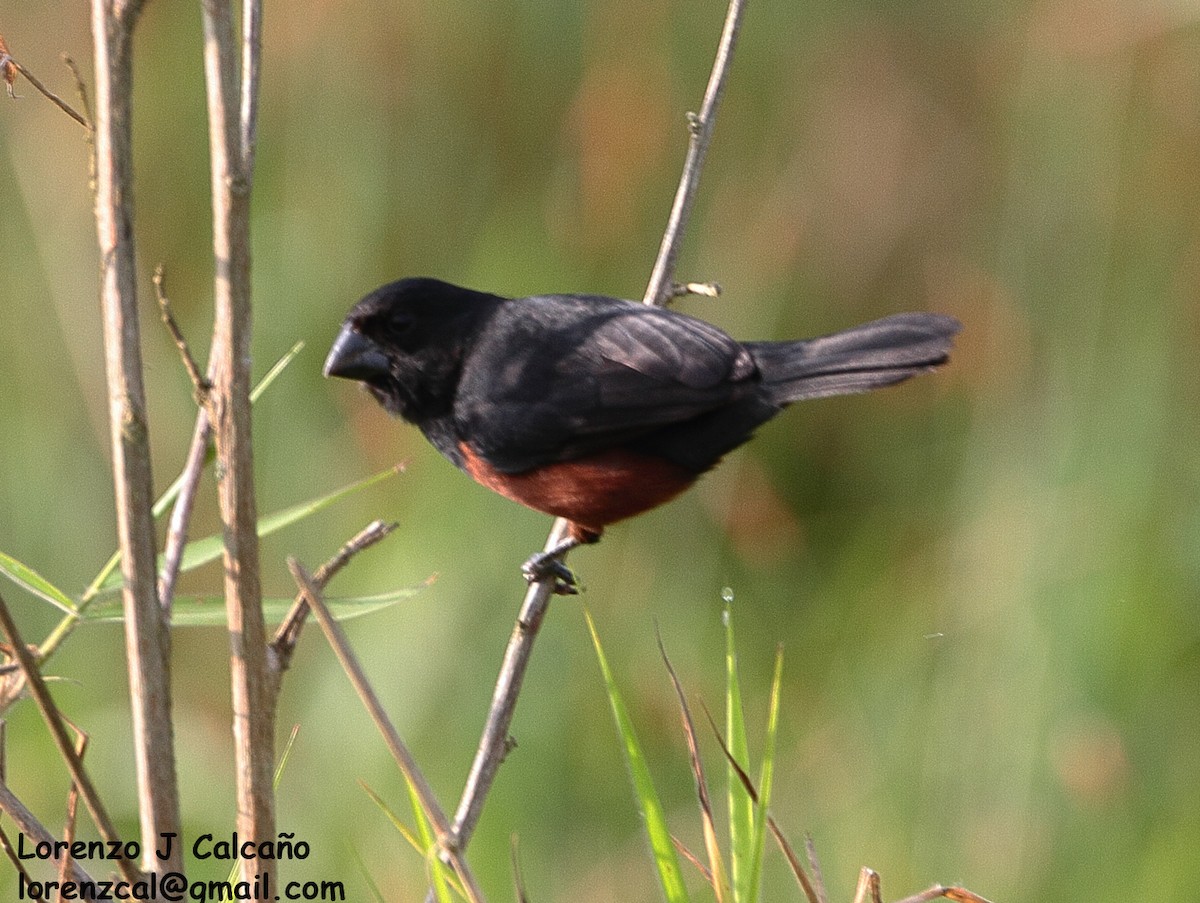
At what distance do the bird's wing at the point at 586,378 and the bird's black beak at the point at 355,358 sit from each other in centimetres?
21

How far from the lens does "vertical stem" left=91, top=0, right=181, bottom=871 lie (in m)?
1.48

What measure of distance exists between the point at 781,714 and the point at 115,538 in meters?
2.23

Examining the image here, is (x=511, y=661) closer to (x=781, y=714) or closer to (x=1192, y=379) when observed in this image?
(x=781, y=714)

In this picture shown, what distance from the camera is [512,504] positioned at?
437 cm

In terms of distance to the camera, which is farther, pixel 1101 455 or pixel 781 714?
pixel 781 714

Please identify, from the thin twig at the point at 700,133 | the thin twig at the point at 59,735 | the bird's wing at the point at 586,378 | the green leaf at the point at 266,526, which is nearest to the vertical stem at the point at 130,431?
the thin twig at the point at 59,735

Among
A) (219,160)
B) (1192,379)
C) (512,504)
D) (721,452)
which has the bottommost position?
(219,160)

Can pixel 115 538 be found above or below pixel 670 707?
above

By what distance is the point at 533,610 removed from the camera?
262 centimetres

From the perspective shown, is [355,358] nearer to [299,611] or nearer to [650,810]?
[299,611]

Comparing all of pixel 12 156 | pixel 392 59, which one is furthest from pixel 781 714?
pixel 12 156

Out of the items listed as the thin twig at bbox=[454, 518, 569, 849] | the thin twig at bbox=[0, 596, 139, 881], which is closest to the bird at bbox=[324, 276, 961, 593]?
the thin twig at bbox=[454, 518, 569, 849]

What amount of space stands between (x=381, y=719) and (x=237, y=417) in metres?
0.35

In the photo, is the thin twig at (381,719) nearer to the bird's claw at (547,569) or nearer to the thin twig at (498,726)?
the thin twig at (498,726)
